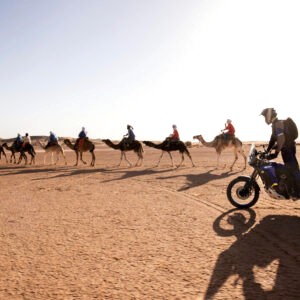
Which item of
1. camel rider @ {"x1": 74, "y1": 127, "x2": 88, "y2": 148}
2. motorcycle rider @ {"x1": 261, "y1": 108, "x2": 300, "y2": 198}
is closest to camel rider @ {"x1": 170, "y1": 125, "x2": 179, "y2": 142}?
camel rider @ {"x1": 74, "y1": 127, "x2": 88, "y2": 148}

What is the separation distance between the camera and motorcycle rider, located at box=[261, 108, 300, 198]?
8.69 m

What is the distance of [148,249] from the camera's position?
648 centimetres

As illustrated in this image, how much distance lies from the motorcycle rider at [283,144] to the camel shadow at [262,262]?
3.55 feet

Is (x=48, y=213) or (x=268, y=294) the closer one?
(x=268, y=294)

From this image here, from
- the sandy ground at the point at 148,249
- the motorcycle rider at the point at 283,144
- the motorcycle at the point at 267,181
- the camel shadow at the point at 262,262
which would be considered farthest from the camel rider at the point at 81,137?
the camel shadow at the point at 262,262

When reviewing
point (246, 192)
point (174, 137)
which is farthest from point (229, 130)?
point (246, 192)

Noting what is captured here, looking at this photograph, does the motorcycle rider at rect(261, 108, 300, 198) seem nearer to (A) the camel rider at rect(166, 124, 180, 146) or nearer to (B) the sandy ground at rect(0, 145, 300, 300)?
(B) the sandy ground at rect(0, 145, 300, 300)

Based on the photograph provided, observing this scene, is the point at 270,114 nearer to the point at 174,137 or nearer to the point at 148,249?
the point at 148,249

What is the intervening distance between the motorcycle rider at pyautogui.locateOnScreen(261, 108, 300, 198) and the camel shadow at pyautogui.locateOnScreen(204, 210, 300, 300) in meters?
1.08

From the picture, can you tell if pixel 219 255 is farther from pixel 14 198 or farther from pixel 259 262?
pixel 14 198

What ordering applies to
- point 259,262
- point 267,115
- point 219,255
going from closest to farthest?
point 259,262
point 219,255
point 267,115

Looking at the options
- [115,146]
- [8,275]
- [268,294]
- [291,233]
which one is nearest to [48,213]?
[8,275]

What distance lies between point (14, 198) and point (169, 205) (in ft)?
16.6

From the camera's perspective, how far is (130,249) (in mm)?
6496
